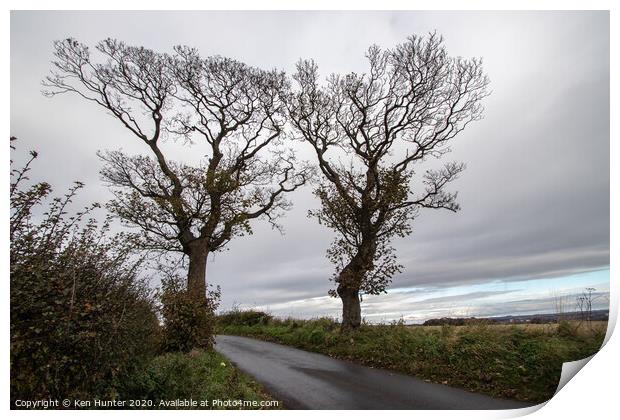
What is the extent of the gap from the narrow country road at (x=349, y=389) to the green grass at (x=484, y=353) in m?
0.48

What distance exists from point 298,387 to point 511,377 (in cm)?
457

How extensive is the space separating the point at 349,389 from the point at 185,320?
5921 millimetres

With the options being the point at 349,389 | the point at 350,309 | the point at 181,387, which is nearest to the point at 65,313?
the point at 181,387

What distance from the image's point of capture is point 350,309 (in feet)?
49.9

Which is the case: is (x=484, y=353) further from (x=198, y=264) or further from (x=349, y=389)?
(x=198, y=264)

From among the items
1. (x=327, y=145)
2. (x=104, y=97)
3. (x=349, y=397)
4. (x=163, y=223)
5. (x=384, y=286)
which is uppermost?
(x=104, y=97)

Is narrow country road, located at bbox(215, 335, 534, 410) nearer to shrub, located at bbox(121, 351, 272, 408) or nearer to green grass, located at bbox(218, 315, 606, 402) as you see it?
green grass, located at bbox(218, 315, 606, 402)

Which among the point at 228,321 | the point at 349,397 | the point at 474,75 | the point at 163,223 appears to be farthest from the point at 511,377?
the point at 228,321

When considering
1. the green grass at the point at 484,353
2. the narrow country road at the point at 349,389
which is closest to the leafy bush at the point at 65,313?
the narrow country road at the point at 349,389

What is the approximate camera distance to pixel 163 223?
1623 cm

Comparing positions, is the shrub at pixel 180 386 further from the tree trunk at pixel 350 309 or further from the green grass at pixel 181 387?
the tree trunk at pixel 350 309

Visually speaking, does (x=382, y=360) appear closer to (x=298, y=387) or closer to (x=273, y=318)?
(x=298, y=387)

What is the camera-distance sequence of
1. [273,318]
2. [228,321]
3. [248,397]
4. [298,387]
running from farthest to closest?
[228,321]
[273,318]
[298,387]
[248,397]

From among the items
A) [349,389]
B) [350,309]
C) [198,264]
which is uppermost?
[198,264]
